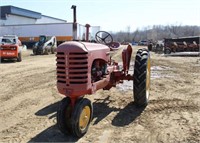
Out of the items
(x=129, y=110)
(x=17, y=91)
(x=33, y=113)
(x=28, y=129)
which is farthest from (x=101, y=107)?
(x=17, y=91)

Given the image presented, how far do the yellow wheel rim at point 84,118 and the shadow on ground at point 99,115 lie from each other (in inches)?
9.5

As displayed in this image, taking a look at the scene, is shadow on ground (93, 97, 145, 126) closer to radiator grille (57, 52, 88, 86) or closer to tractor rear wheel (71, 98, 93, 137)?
tractor rear wheel (71, 98, 93, 137)

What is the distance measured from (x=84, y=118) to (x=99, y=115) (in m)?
1.05

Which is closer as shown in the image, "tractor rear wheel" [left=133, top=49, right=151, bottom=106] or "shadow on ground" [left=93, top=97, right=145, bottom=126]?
"shadow on ground" [left=93, top=97, right=145, bottom=126]

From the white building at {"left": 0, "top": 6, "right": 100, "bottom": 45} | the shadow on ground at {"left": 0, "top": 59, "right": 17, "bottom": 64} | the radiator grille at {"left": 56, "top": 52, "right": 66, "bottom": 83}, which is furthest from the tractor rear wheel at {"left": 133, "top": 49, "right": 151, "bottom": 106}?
the white building at {"left": 0, "top": 6, "right": 100, "bottom": 45}

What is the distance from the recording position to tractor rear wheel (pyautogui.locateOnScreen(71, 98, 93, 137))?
4289 mm

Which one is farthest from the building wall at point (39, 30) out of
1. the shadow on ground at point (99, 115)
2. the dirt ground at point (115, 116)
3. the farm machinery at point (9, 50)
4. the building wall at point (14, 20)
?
the shadow on ground at point (99, 115)

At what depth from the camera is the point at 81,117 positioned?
14.6 feet

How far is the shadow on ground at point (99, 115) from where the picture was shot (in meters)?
4.46

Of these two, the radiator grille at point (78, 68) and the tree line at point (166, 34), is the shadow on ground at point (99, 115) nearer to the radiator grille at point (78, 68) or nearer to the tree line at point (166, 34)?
the radiator grille at point (78, 68)

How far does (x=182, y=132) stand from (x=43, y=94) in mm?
4276

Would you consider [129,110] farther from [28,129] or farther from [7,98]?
[7,98]

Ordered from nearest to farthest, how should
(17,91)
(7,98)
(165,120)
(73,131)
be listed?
(73,131)
(165,120)
(7,98)
(17,91)

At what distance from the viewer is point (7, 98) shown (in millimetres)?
7277
